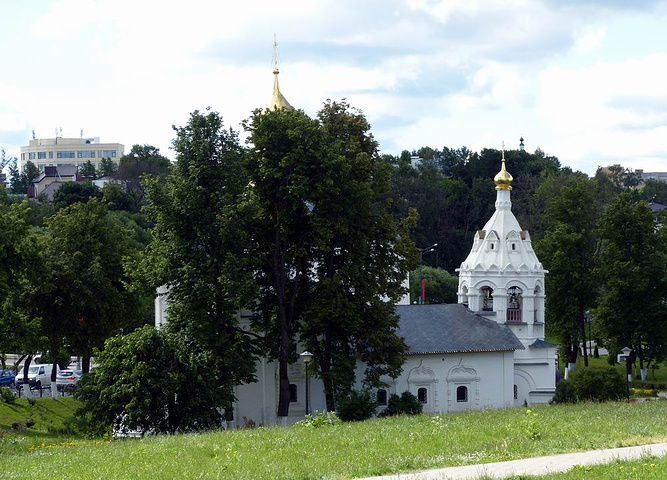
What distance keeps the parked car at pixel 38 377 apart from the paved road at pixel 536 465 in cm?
3300

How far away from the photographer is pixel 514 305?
43.6 metres

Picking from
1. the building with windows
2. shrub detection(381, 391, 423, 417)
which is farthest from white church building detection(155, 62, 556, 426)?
the building with windows

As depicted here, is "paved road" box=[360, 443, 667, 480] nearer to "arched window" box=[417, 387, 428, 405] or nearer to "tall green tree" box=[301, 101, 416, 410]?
"tall green tree" box=[301, 101, 416, 410]

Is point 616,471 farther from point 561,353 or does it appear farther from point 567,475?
point 561,353

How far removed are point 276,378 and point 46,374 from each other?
1749cm

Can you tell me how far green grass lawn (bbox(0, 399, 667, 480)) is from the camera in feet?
59.2

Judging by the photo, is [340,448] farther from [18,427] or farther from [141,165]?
[141,165]

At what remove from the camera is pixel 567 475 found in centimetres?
1591

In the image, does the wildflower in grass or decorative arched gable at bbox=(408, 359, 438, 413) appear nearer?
the wildflower in grass

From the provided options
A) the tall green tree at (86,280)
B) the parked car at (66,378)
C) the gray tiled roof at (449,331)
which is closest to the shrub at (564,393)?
the gray tiled roof at (449,331)

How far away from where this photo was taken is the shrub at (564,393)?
3797cm

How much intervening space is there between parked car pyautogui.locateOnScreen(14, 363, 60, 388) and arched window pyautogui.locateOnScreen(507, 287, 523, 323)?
70.7 feet

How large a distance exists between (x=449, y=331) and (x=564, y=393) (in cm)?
524

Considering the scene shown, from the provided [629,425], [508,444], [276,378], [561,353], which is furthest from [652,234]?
[508,444]
